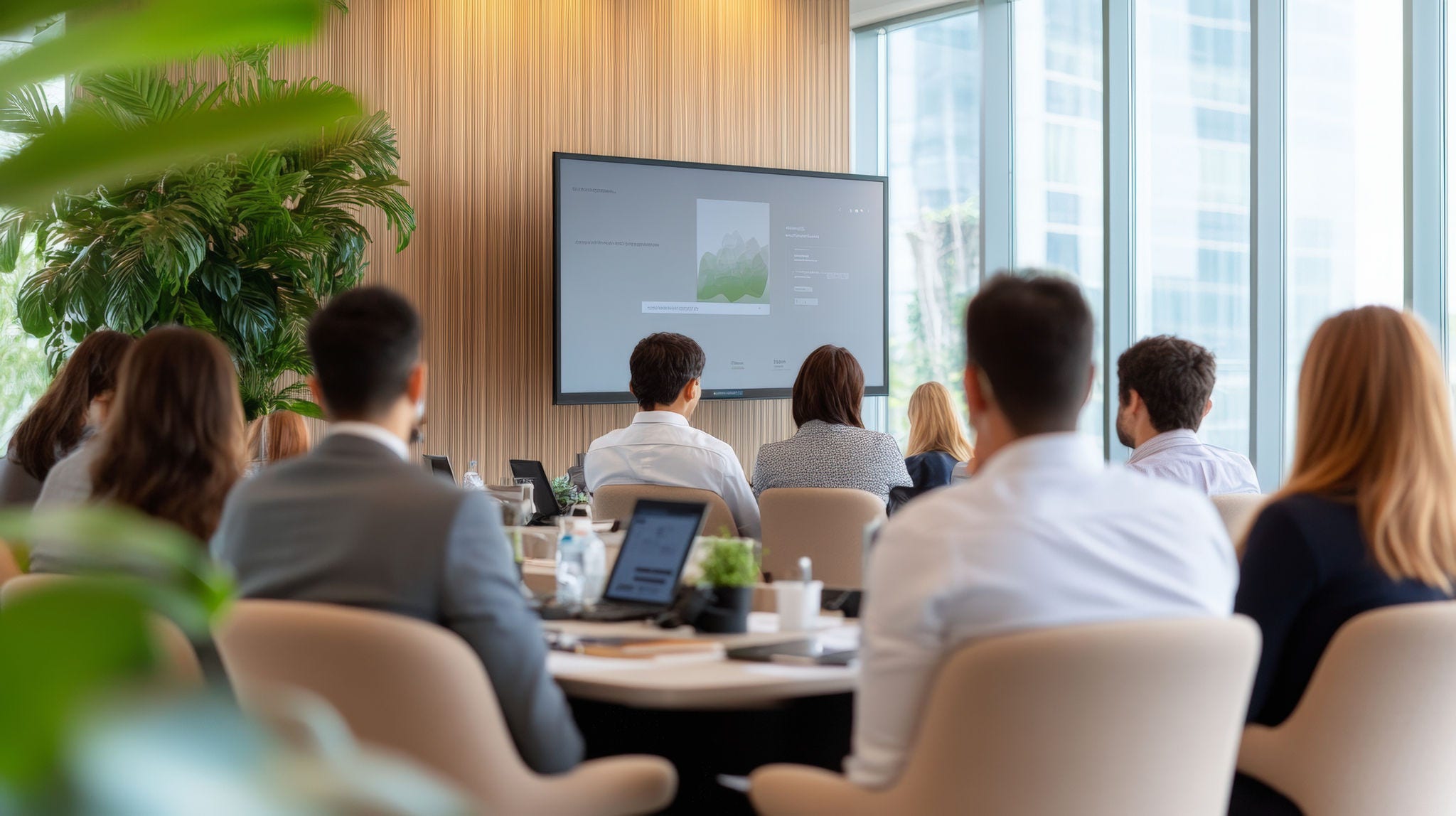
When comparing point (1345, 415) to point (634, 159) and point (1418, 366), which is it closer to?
point (1418, 366)

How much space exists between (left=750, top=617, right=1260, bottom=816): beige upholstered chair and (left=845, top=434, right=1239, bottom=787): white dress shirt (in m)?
0.06

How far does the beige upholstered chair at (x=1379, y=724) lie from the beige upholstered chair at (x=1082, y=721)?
0.34 m

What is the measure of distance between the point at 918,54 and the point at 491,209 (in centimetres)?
303

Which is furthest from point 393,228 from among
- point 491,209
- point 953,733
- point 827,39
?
point 953,733

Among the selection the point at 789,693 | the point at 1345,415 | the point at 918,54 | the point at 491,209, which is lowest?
the point at 789,693

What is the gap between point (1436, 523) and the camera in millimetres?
2178

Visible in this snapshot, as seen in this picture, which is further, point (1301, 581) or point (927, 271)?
point (927, 271)

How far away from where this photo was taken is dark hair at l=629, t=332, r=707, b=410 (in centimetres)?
454

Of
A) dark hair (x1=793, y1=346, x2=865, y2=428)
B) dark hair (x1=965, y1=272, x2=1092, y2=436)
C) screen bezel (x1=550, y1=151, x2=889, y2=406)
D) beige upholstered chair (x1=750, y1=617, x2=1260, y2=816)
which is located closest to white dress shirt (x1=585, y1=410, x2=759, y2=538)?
dark hair (x1=793, y1=346, x2=865, y2=428)

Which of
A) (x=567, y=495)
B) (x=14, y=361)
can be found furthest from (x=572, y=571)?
(x=14, y=361)

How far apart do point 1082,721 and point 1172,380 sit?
2218 millimetres

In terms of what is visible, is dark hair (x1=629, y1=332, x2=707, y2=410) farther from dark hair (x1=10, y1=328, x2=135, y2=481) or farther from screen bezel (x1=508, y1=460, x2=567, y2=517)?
dark hair (x1=10, y1=328, x2=135, y2=481)

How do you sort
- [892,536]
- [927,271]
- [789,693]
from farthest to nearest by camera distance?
[927,271] → [789,693] → [892,536]

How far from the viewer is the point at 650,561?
2.83 m
